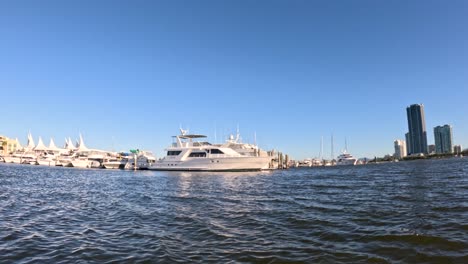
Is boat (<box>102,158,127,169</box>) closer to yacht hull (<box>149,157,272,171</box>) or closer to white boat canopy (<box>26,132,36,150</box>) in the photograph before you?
yacht hull (<box>149,157,272,171</box>)

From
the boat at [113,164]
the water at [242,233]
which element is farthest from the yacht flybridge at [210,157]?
the water at [242,233]

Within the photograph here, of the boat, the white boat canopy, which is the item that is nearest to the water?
the boat

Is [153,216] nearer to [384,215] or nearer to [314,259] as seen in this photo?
[314,259]

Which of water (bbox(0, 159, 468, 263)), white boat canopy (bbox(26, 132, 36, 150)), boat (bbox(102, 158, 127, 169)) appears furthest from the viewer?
white boat canopy (bbox(26, 132, 36, 150))

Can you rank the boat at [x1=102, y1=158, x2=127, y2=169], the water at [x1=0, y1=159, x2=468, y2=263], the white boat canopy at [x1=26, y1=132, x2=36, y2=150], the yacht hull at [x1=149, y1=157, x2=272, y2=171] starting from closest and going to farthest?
Result: the water at [x1=0, y1=159, x2=468, y2=263] → the yacht hull at [x1=149, y1=157, x2=272, y2=171] → the boat at [x1=102, y1=158, x2=127, y2=169] → the white boat canopy at [x1=26, y1=132, x2=36, y2=150]

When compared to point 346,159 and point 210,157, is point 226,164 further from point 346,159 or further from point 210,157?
point 346,159

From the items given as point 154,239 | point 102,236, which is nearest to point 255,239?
point 154,239

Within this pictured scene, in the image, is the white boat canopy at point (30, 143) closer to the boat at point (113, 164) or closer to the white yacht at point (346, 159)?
the boat at point (113, 164)

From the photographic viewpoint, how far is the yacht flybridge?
60531 mm

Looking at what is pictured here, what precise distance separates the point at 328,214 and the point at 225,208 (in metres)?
4.69

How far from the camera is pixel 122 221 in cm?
1140

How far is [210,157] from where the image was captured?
61594mm

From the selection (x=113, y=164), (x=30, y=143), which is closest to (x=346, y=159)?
(x=113, y=164)

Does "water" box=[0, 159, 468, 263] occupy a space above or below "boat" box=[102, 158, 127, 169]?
below
